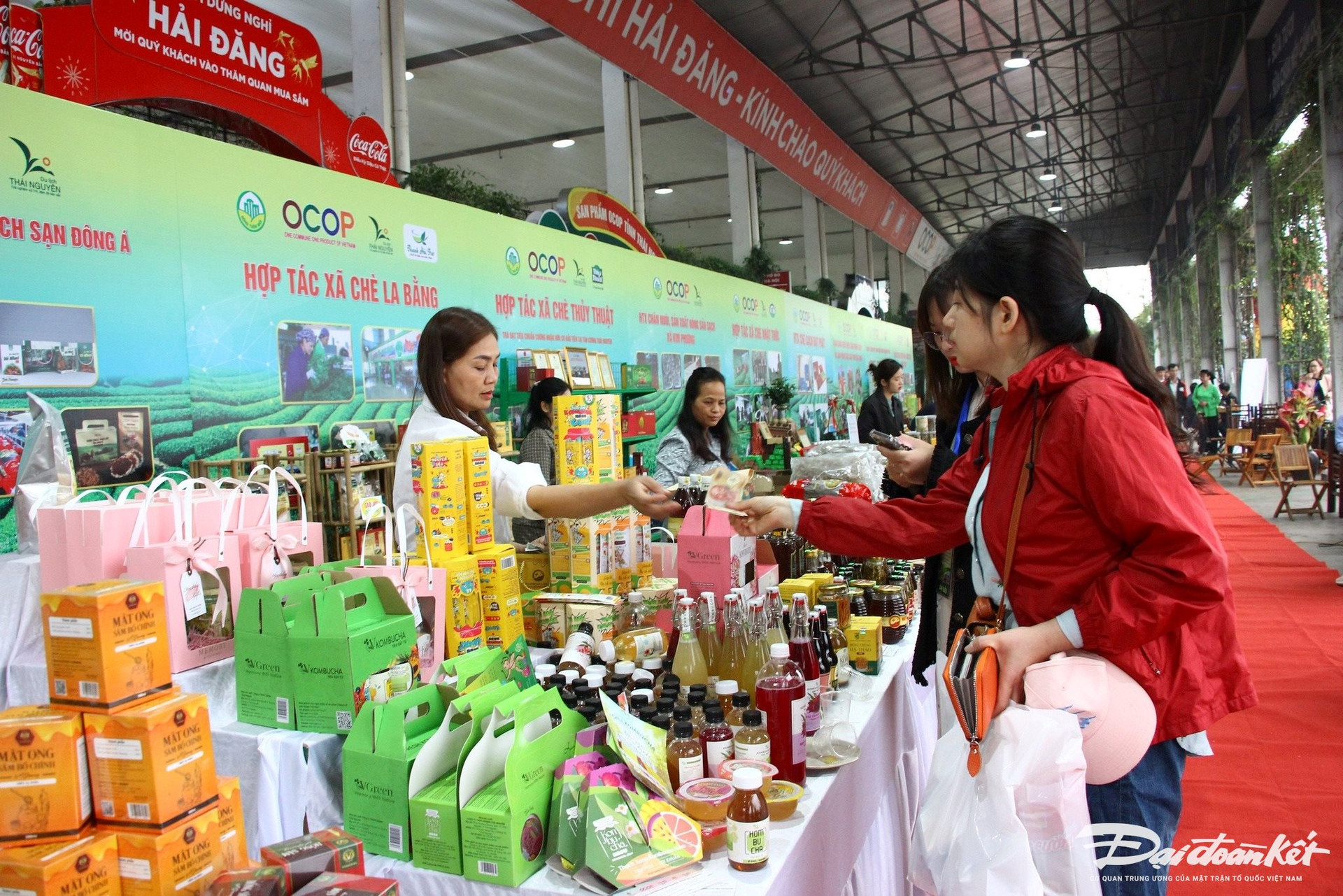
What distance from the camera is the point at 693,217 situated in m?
20.1

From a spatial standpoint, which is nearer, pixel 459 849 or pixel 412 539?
pixel 459 849

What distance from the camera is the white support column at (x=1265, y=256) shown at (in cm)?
1416

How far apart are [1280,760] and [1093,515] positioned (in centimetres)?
357

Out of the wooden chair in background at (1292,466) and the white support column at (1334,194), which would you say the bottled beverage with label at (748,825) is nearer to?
the wooden chair in background at (1292,466)

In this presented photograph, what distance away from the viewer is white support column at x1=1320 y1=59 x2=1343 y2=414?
34.7 ft

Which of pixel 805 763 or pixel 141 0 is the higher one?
pixel 141 0

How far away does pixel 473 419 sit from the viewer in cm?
332

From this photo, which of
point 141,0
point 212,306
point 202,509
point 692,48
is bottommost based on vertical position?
point 202,509

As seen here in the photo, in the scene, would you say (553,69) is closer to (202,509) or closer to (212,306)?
(212,306)

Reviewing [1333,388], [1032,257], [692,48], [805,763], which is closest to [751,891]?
[805,763]

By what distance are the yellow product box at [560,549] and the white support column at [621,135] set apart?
665cm

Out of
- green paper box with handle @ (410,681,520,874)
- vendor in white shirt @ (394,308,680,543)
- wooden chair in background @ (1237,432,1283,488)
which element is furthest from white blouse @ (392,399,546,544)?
wooden chair in background @ (1237,432,1283,488)

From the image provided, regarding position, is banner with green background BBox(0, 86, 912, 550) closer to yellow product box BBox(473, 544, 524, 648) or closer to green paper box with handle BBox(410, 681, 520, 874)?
yellow product box BBox(473, 544, 524, 648)

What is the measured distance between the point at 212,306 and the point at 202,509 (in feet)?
5.42
